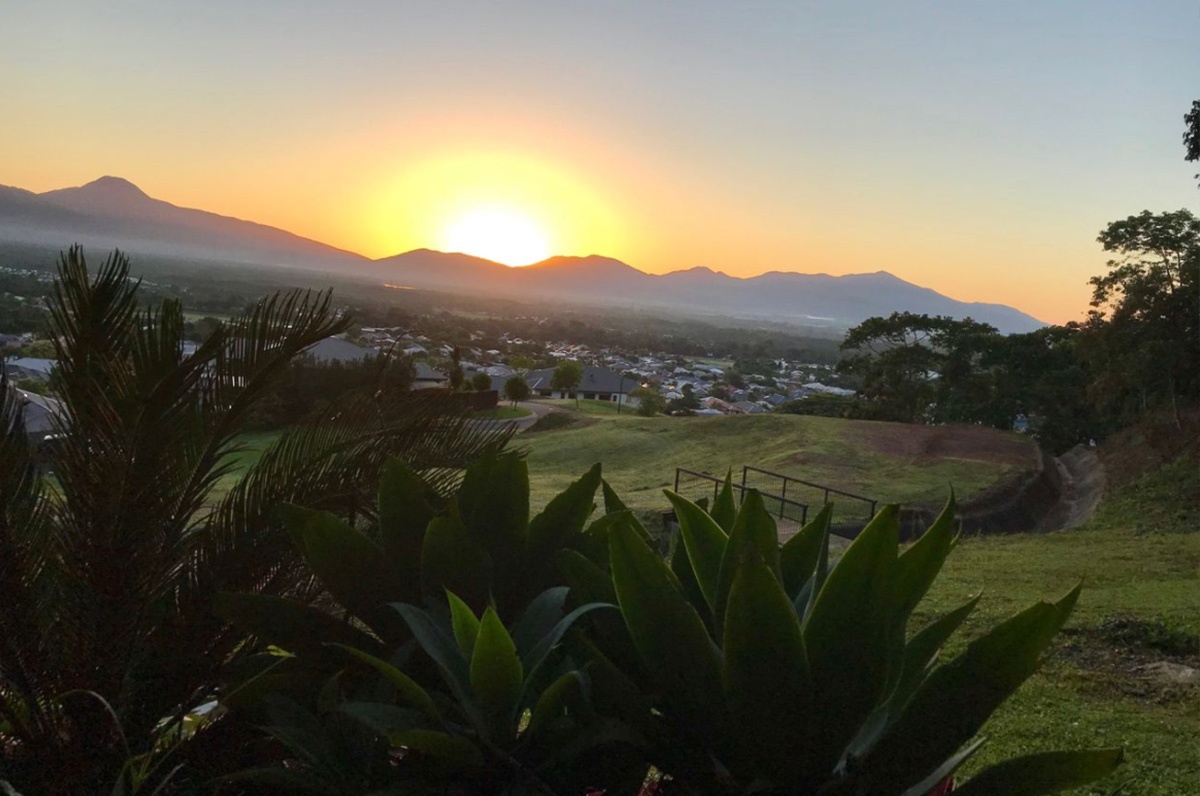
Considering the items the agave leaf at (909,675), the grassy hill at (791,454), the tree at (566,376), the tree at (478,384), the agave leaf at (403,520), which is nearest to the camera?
the agave leaf at (909,675)

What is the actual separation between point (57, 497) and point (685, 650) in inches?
59.3

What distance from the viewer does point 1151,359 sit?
1809 centimetres

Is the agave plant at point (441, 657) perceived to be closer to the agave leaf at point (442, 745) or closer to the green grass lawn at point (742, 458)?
the agave leaf at point (442, 745)

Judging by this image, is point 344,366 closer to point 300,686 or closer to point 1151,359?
point 300,686

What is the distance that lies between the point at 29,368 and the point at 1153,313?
2146 centimetres

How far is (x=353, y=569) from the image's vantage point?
154 centimetres

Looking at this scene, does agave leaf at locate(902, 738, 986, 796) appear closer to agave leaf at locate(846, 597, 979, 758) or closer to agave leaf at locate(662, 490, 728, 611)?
agave leaf at locate(846, 597, 979, 758)

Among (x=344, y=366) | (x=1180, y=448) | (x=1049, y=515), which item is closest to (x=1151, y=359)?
(x=1180, y=448)

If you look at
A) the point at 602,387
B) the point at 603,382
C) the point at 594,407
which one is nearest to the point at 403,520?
the point at 594,407

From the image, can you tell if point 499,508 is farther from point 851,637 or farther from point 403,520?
point 851,637

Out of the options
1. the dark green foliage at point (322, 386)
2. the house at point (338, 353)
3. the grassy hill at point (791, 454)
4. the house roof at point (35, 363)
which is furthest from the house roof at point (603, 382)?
the house roof at point (35, 363)

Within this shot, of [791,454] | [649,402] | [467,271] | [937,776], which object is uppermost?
[467,271]

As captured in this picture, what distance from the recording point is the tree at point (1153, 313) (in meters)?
18.0

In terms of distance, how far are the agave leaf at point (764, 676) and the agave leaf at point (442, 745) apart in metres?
0.38
